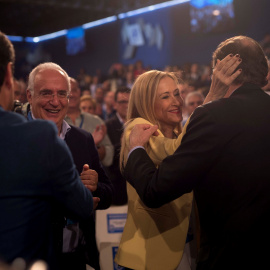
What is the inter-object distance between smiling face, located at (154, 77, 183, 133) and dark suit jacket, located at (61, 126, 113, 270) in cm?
42

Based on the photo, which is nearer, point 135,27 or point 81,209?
point 81,209

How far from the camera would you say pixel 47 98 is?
229 centimetres

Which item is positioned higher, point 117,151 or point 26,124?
point 26,124

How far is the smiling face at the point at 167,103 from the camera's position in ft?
7.45

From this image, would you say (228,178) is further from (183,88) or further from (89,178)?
(183,88)

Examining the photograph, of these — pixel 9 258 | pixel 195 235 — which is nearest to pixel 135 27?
pixel 195 235

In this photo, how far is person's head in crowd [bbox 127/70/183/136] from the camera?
88.4 inches

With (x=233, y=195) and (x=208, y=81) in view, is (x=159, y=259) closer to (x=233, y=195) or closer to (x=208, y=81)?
(x=233, y=195)

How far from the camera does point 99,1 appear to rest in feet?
43.3

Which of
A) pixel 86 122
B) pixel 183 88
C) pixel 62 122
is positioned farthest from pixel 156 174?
pixel 86 122

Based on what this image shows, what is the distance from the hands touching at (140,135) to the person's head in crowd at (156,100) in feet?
1.12

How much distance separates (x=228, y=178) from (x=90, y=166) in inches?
36.7

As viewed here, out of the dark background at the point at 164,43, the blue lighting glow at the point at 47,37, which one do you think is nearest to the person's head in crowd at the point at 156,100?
the dark background at the point at 164,43

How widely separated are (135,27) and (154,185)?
42.2ft
